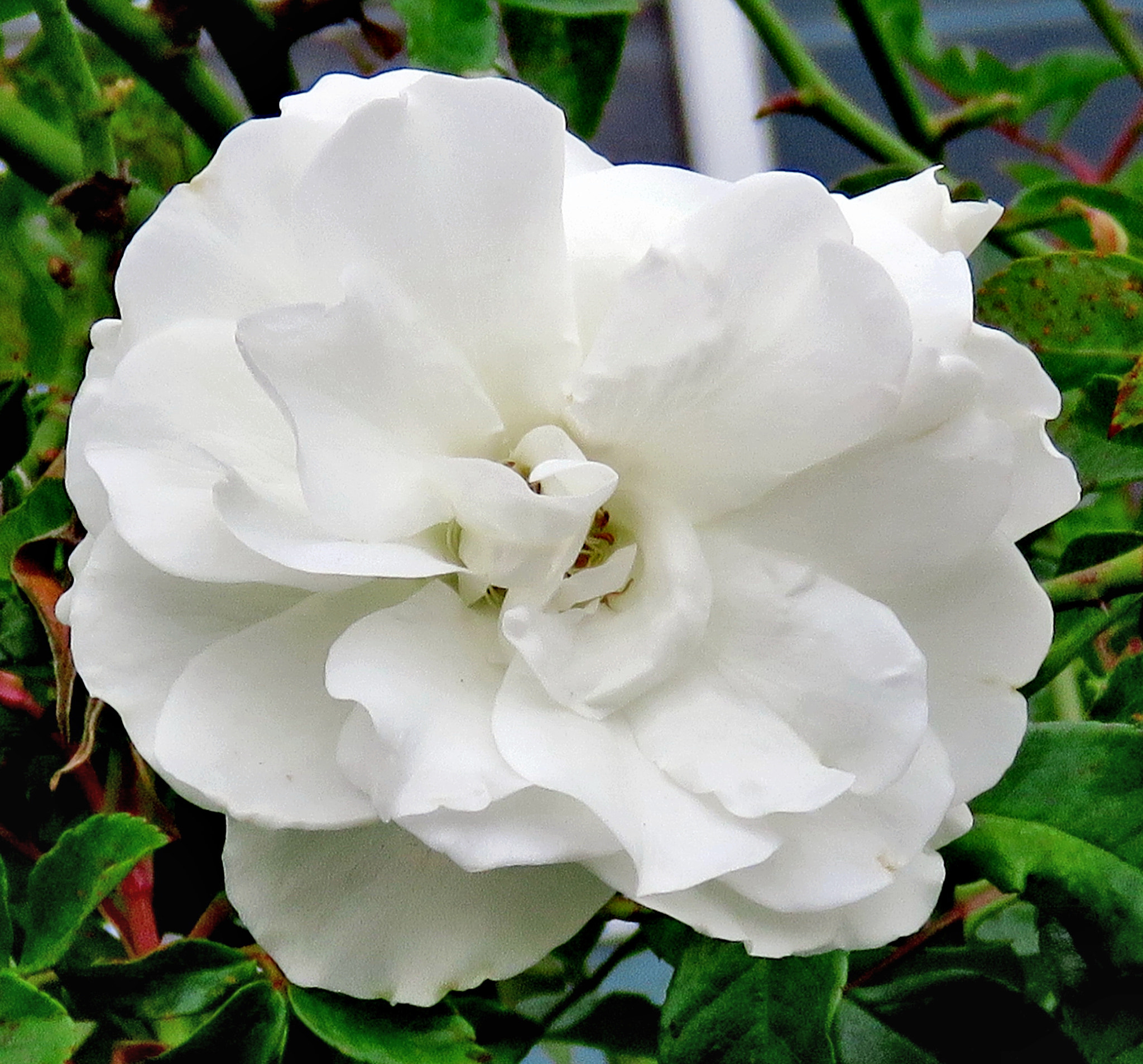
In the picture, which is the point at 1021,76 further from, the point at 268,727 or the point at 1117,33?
the point at 268,727

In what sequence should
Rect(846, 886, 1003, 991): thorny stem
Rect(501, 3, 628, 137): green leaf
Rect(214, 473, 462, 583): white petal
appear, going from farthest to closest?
Rect(501, 3, 628, 137): green leaf
Rect(846, 886, 1003, 991): thorny stem
Rect(214, 473, 462, 583): white petal

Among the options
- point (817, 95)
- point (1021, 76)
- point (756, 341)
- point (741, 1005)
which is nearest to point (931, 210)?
point (756, 341)

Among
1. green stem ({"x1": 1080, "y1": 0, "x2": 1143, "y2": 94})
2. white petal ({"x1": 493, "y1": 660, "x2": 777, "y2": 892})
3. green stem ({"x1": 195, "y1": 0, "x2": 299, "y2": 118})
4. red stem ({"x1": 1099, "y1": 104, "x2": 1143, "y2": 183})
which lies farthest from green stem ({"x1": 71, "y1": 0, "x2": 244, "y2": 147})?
red stem ({"x1": 1099, "y1": 104, "x2": 1143, "y2": 183})

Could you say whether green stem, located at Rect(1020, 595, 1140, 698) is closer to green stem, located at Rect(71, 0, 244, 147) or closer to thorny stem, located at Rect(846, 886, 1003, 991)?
thorny stem, located at Rect(846, 886, 1003, 991)

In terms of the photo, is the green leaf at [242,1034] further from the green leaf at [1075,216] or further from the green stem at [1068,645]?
the green leaf at [1075,216]

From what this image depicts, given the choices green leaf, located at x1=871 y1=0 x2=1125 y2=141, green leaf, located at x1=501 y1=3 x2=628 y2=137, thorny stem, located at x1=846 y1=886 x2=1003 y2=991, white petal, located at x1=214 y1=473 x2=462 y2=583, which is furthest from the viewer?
green leaf, located at x1=871 y1=0 x2=1125 y2=141

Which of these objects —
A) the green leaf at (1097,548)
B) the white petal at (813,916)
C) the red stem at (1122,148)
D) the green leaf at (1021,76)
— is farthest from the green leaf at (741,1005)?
the red stem at (1122,148)

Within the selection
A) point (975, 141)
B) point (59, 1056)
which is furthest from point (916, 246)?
point (975, 141)
